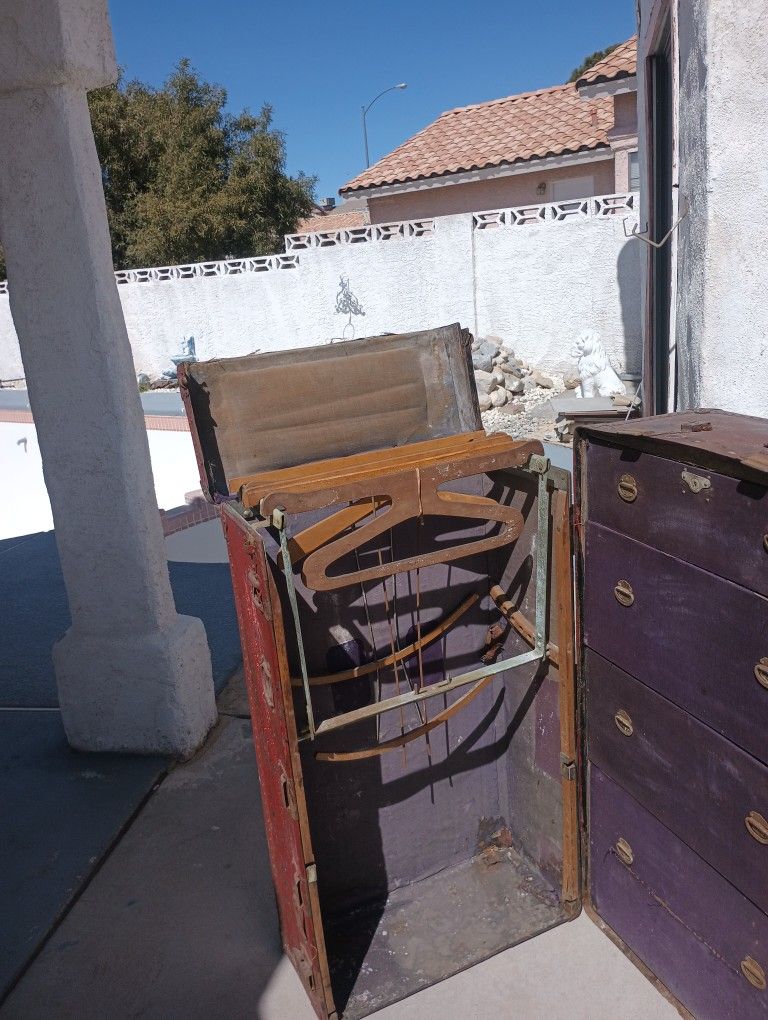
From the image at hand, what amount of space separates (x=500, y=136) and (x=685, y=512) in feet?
52.3

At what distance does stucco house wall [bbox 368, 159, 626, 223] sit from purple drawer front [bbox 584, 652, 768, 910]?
1308 centimetres

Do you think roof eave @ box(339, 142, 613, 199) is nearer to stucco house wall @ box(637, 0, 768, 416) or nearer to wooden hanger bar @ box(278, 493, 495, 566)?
stucco house wall @ box(637, 0, 768, 416)

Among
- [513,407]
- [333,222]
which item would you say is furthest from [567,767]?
[333,222]

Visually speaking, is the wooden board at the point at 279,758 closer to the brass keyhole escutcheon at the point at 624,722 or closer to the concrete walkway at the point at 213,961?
the concrete walkway at the point at 213,961

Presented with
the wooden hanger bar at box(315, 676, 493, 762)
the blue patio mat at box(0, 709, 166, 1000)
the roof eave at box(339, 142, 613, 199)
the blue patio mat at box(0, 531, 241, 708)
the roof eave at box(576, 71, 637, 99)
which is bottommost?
the blue patio mat at box(0, 709, 166, 1000)

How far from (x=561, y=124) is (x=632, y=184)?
2.97m

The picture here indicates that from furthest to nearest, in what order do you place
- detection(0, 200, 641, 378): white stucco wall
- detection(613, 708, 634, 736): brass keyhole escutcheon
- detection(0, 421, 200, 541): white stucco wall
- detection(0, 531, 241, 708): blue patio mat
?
detection(0, 200, 641, 378): white stucco wall, detection(0, 421, 200, 541): white stucco wall, detection(0, 531, 241, 708): blue patio mat, detection(613, 708, 634, 736): brass keyhole escutcheon

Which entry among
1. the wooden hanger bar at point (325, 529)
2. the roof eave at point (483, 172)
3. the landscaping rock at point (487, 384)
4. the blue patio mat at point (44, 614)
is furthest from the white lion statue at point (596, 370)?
the wooden hanger bar at point (325, 529)

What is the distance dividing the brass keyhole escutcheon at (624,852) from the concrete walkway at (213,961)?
320 mm

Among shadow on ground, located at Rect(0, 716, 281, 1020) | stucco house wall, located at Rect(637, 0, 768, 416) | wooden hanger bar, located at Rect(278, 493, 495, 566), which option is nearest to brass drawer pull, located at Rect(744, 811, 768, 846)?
wooden hanger bar, located at Rect(278, 493, 495, 566)

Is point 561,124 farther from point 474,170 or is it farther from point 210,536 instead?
point 210,536

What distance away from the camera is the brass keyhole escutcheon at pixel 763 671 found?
1.69m

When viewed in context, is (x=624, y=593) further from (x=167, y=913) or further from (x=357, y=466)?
(x=167, y=913)

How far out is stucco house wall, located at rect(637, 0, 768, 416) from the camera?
284 cm
